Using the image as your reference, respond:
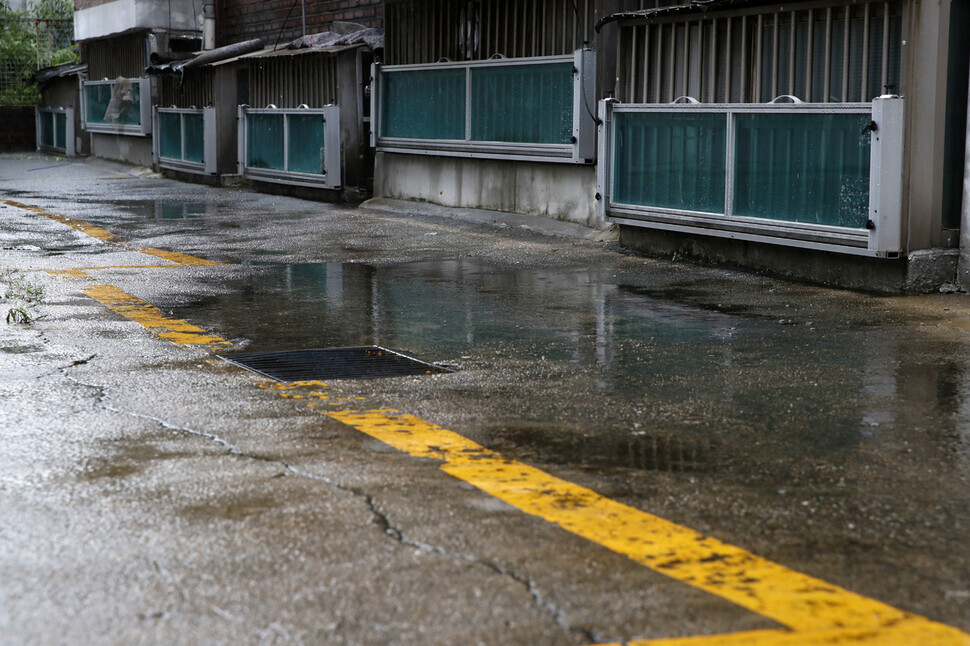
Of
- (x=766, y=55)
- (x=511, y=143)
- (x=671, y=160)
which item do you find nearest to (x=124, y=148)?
(x=511, y=143)

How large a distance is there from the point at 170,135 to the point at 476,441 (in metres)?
21.0

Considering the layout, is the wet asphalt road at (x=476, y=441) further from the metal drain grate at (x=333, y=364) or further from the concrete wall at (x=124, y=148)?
the concrete wall at (x=124, y=148)

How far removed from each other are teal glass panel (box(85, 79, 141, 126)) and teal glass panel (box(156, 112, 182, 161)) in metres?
1.83

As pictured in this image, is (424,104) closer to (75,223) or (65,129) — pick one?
(75,223)

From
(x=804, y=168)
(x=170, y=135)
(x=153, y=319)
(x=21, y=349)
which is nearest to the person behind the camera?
(x=21, y=349)

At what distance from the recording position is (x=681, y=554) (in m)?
3.64

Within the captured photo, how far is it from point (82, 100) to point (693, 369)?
2677 cm

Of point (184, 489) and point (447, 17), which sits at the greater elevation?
point (447, 17)

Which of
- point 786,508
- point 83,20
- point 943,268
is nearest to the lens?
point 786,508

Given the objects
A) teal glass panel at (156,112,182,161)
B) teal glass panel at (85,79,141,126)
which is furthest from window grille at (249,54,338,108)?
teal glass panel at (85,79,141,126)

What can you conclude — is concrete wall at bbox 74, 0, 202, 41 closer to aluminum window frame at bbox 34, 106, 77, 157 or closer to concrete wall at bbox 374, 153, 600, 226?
aluminum window frame at bbox 34, 106, 77, 157

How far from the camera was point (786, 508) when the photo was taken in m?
4.09

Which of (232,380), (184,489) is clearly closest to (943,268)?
(232,380)

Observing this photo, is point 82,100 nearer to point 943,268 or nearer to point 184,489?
point 943,268
